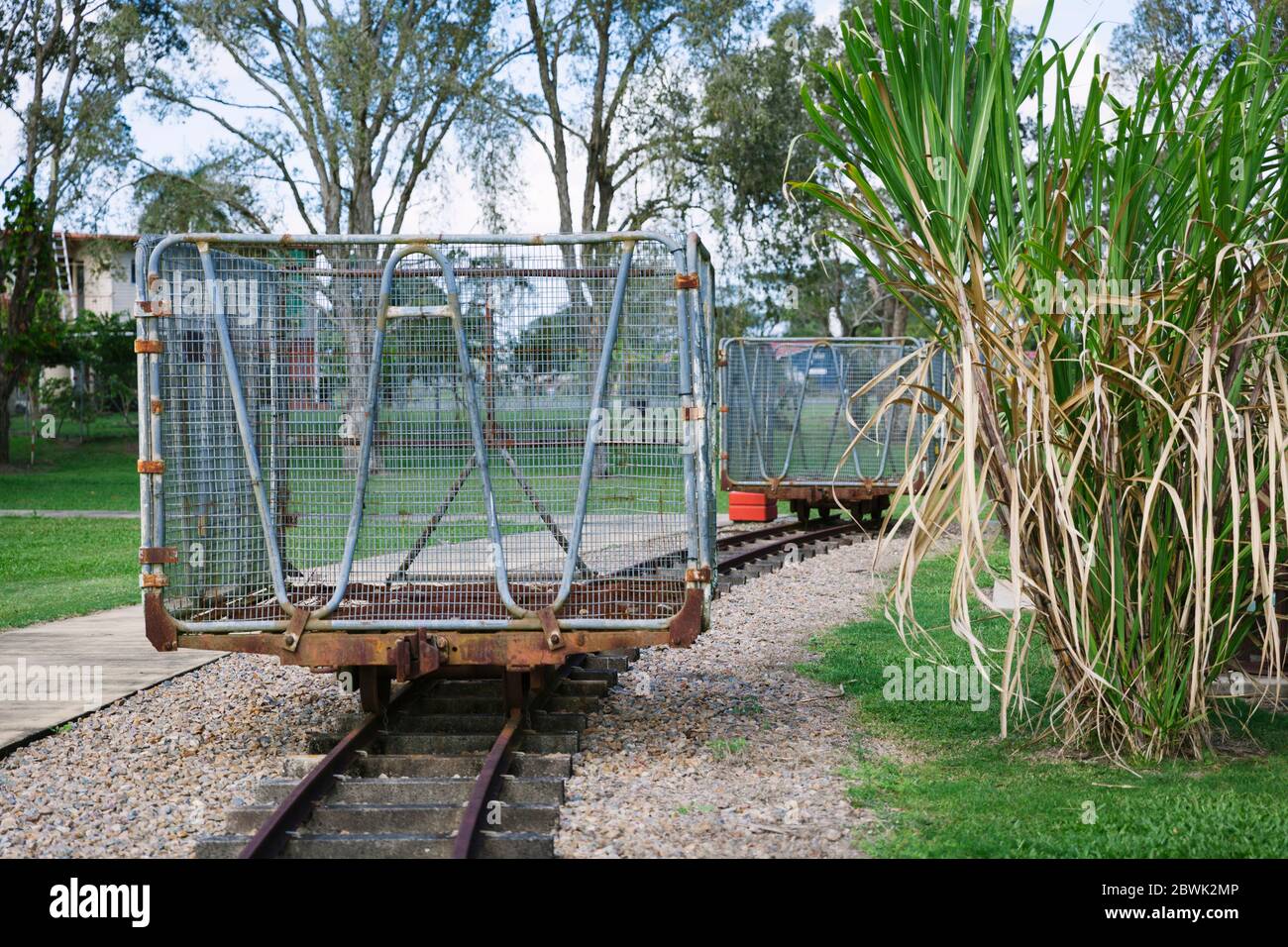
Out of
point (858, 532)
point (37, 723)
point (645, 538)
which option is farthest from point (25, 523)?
point (645, 538)

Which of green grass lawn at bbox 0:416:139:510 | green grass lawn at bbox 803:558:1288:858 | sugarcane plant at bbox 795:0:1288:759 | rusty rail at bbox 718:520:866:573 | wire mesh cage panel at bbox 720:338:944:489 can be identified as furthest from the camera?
green grass lawn at bbox 0:416:139:510

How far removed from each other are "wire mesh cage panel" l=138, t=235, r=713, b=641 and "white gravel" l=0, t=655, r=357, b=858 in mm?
742

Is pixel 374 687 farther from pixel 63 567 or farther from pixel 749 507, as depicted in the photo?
pixel 749 507

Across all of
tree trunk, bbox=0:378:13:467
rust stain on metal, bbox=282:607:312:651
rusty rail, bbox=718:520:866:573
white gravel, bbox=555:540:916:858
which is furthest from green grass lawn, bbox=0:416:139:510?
rust stain on metal, bbox=282:607:312:651

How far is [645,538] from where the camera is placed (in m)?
6.46

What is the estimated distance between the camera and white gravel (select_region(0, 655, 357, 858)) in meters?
5.19

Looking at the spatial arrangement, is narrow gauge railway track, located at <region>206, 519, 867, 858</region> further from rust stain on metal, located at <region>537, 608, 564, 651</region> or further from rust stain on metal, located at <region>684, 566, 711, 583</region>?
rust stain on metal, located at <region>684, 566, 711, 583</region>

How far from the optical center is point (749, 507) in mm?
18141

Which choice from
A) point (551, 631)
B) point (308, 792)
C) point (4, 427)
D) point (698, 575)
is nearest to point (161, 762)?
point (308, 792)

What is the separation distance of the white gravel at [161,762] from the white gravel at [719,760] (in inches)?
61.8

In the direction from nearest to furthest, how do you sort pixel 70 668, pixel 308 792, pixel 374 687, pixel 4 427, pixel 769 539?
pixel 308 792, pixel 374 687, pixel 70 668, pixel 769 539, pixel 4 427

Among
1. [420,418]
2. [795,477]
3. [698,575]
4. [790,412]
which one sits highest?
[420,418]

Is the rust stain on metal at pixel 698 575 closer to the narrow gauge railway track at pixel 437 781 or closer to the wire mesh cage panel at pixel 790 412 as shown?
the narrow gauge railway track at pixel 437 781

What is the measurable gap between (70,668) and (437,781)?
4323 millimetres
